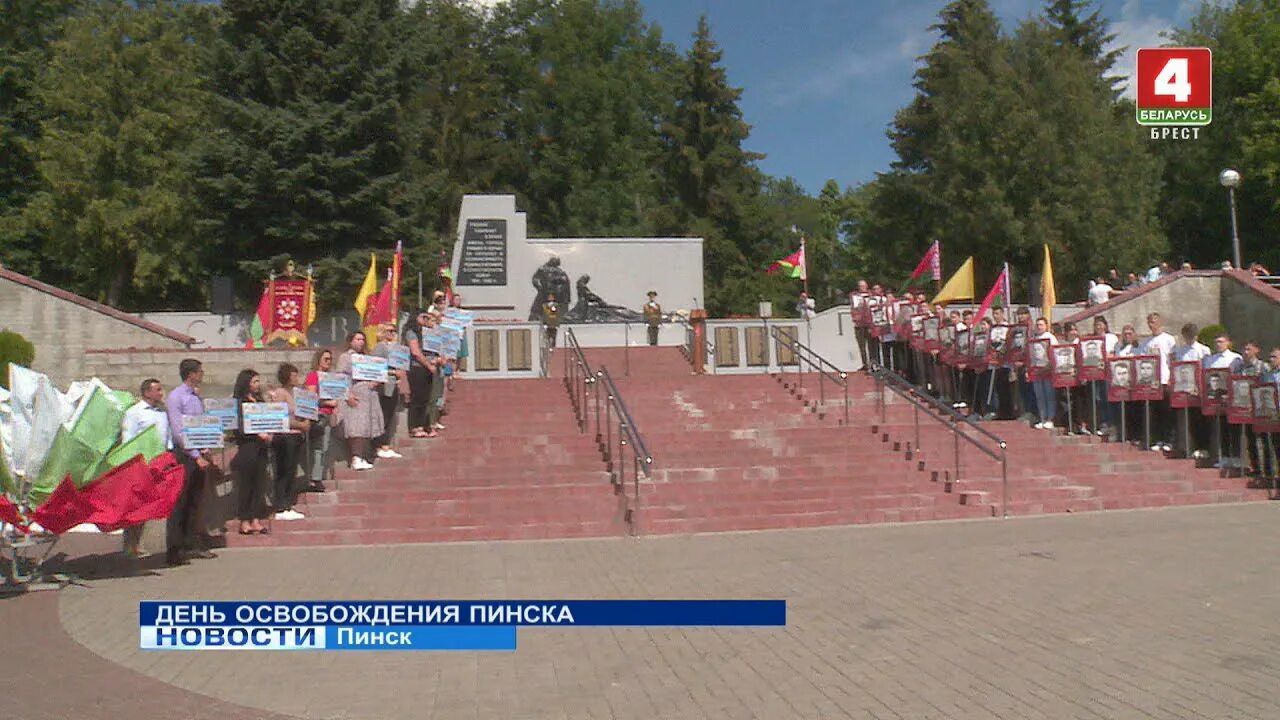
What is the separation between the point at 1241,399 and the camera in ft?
46.6

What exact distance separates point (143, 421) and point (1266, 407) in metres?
12.7

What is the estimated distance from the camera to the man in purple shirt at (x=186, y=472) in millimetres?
10375

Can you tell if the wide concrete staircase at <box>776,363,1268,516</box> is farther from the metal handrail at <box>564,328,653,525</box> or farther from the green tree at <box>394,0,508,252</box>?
the green tree at <box>394,0,508,252</box>

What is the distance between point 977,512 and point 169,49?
31.7 m

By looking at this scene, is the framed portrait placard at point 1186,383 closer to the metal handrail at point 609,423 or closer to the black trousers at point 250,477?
the metal handrail at point 609,423

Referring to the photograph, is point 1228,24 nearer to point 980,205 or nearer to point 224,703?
point 980,205

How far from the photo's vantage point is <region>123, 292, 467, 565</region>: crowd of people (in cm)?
1045

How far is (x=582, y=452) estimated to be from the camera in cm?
1513

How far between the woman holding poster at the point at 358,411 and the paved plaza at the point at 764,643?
115 inches

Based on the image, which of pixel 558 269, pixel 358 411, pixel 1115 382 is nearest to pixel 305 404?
pixel 358 411

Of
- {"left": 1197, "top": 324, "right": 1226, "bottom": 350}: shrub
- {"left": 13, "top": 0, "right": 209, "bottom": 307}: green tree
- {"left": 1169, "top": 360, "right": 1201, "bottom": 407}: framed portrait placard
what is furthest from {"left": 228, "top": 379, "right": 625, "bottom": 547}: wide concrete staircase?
{"left": 13, "top": 0, "right": 209, "bottom": 307}: green tree

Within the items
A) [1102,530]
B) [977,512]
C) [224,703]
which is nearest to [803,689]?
[224,703]

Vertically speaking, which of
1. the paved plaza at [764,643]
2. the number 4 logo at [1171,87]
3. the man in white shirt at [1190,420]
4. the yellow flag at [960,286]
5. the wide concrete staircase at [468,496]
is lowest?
the paved plaza at [764,643]
